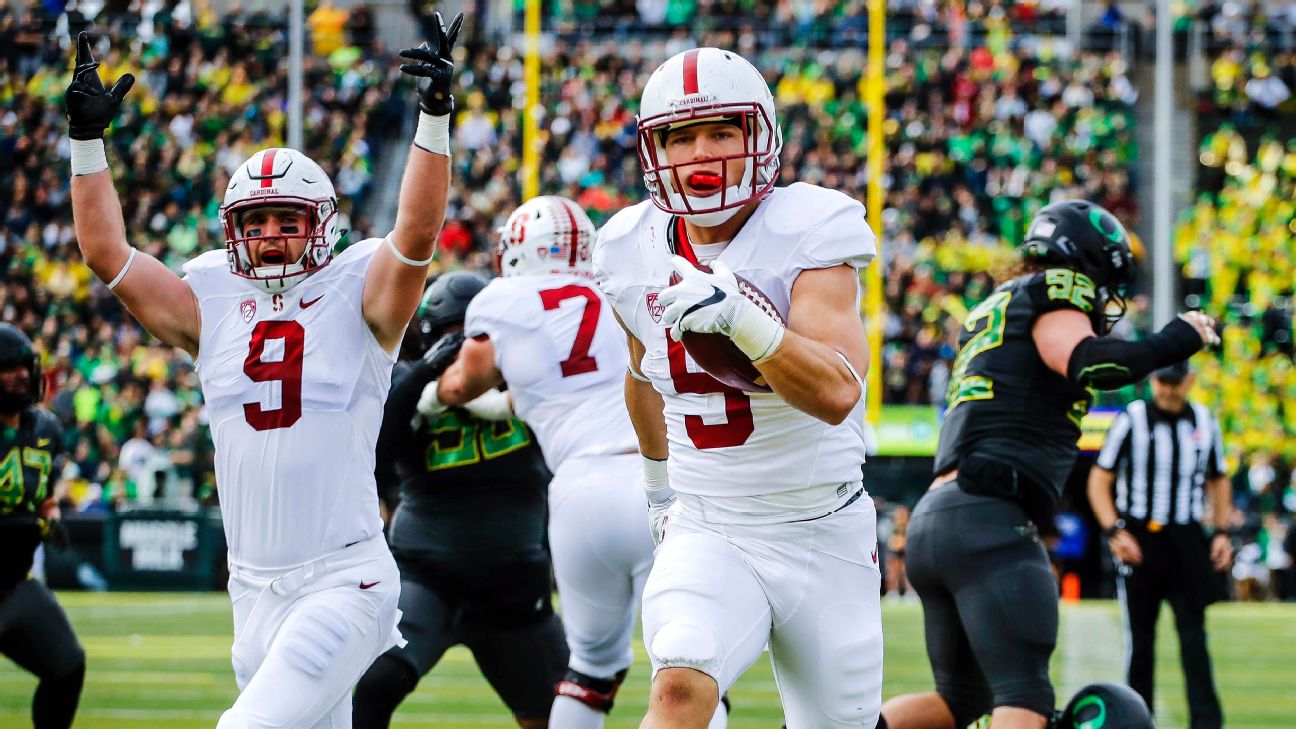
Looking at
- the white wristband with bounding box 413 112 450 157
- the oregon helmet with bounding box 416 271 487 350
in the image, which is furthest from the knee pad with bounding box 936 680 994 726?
the white wristband with bounding box 413 112 450 157

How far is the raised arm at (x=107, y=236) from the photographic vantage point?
13.7 ft

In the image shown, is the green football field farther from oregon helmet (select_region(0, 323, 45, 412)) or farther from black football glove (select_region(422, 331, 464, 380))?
black football glove (select_region(422, 331, 464, 380))

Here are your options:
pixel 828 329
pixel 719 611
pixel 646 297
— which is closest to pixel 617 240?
pixel 646 297

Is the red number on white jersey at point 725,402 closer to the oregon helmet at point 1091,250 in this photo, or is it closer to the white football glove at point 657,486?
the white football glove at point 657,486

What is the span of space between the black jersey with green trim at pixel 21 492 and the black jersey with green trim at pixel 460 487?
4.88 ft

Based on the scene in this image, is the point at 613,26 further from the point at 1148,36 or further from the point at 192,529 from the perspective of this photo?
the point at 192,529

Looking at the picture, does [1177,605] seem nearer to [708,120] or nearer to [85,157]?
[708,120]

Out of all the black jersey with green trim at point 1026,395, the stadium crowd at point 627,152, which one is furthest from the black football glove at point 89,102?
the stadium crowd at point 627,152

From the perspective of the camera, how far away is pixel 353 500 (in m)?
4.19

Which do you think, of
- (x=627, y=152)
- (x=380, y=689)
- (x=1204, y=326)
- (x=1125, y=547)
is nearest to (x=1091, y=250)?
(x=1204, y=326)

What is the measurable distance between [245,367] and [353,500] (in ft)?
1.34

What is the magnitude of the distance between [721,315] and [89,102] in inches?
70.5

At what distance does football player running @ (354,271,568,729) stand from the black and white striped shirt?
3.25 m

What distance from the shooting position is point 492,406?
18.1 ft
